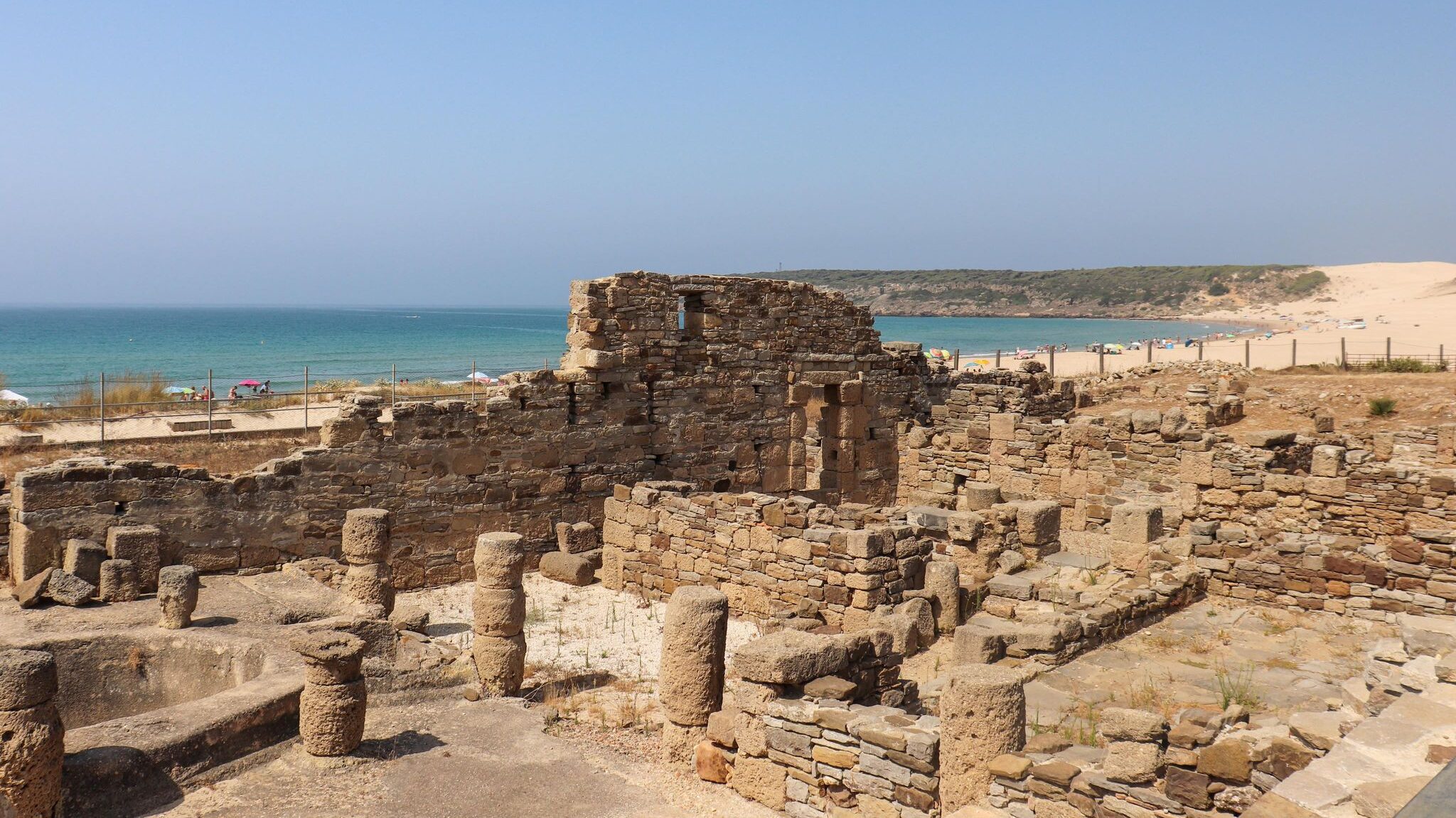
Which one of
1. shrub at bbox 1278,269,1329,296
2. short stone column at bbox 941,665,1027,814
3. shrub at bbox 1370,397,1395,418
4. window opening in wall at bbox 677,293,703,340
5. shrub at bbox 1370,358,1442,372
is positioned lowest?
short stone column at bbox 941,665,1027,814

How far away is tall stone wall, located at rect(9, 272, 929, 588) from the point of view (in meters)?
11.4

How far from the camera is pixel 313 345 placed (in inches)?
3590

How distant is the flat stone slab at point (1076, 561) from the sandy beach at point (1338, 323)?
2644 cm

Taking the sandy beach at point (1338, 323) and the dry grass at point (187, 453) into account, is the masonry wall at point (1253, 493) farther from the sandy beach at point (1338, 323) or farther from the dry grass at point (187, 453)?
Answer: the sandy beach at point (1338, 323)

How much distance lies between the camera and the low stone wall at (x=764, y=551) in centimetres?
1071

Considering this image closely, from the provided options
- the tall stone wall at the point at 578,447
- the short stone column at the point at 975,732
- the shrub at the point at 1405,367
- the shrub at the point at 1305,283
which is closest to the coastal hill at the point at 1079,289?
→ the shrub at the point at 1305,283

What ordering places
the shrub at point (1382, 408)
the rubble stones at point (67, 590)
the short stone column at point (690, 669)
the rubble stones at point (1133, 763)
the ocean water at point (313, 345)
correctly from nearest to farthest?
the rubble stones at point (1133, 763), the short stone column at point (690, 669), the rubble stones at point (67, 590), the shrub at point (1382, 408), the ocean water at point (313, 345)

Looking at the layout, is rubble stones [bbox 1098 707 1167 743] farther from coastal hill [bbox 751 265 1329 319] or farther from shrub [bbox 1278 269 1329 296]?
shrub [bbox 1278 269 1329 296]

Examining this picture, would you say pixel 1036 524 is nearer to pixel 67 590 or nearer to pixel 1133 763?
pixel 1133 763

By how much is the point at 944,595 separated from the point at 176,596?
7.16 metres

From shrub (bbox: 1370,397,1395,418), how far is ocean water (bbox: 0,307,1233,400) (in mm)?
20134

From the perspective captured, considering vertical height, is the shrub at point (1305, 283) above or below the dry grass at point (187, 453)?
above

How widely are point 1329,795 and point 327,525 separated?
34.9 ft

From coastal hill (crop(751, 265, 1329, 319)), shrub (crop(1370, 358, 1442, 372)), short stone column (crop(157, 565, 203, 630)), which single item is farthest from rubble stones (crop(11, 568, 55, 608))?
coastal hill (crop(751, 265, 1329, 319))
